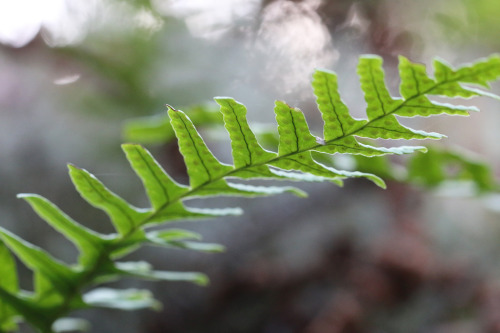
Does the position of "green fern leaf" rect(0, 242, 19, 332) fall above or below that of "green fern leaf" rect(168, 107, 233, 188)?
below

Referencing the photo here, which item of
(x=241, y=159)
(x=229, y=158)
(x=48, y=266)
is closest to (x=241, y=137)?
(x=241, y=159)

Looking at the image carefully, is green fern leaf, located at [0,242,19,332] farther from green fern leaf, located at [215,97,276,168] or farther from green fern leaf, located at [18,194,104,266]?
green fern leaf, located at [215,97,276,168]

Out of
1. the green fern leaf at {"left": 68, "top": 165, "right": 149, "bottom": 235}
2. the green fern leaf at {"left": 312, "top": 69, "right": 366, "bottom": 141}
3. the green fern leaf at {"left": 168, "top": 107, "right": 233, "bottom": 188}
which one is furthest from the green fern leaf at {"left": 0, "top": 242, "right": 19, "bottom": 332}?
the green fern leaf at {"left": 312, "top": 69, "right": 366, "bottom": 141}

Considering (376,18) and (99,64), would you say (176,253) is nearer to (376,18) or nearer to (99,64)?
(99,64)

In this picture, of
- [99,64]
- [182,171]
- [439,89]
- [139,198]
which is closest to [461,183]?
[439,89]

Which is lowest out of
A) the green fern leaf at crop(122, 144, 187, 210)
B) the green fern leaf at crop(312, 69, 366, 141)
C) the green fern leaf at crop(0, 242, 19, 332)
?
the green fern leaf at crop(0, 242, 19, 332)

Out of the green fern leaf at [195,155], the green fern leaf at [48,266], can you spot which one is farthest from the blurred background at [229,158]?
the green fern leaf at [195,155]
